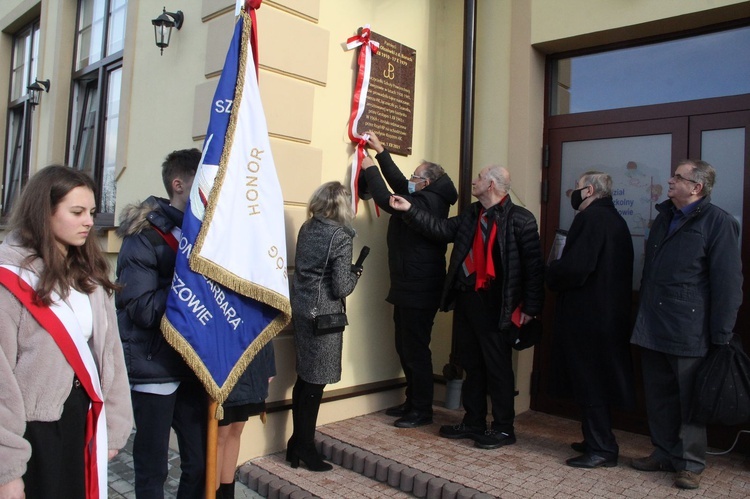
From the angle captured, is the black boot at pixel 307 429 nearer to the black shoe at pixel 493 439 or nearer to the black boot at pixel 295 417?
the black boot at pixel 295 417

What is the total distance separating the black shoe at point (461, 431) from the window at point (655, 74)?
2.51 meters

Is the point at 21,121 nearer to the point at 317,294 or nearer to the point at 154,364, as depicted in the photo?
the point at 317,294

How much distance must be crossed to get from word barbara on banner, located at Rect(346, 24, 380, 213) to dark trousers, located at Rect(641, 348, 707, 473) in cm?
227

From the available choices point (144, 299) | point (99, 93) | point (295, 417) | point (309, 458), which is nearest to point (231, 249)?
point (144, 299)

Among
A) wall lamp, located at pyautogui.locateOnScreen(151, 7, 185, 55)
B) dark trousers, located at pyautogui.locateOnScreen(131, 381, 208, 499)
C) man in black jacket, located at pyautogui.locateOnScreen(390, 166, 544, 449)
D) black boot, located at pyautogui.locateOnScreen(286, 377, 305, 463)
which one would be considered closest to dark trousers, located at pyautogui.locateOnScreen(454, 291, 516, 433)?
man in black jacket, located at pyautogui.locateOnScreen(390, 166, 544, 449)

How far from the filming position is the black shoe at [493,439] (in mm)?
3873

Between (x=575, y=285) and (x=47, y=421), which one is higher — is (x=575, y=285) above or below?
above

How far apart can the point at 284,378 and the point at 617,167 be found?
282 centimetres

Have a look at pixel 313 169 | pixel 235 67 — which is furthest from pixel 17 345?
pixel 313 169

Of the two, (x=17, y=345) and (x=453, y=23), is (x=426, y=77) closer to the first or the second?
(x=453, y=23)

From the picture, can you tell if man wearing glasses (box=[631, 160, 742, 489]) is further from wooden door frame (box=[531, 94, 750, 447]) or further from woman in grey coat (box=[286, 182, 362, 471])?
woman in grey coat (box=[286, 182, 362, 471])

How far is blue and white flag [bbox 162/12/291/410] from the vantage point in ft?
9.00

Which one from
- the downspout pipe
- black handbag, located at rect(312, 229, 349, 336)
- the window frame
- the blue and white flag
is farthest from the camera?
the window frame

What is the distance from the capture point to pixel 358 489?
11.5 ft
